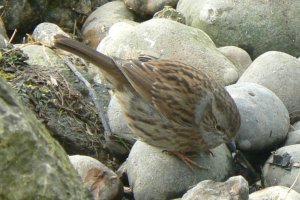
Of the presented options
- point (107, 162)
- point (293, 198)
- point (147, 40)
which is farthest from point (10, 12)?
point (293, 198)

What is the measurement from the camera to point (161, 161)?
5.84m

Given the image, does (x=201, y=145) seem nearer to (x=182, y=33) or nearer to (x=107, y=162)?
(x=107, y=162)

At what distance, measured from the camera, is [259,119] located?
6.25m

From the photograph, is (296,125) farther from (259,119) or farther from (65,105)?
(65,105)

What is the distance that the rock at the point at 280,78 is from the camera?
271 inches

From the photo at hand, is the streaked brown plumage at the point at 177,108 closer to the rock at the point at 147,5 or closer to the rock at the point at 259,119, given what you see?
the rock at the point at 259,119

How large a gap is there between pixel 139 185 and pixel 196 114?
656 mm

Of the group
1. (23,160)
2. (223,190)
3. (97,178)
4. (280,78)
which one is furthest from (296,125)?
(23,160)

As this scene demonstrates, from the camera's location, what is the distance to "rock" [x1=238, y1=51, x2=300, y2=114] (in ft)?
22.6

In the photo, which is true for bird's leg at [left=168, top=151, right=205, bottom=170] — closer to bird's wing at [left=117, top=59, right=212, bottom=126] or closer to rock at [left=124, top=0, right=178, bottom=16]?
bird's wing at [left=117, top=59, right=212, bottom=126]

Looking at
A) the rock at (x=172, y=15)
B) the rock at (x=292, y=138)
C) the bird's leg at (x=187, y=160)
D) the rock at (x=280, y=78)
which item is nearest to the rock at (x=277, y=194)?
the bird's leg at (x=187, y=160)

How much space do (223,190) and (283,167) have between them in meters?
1.22

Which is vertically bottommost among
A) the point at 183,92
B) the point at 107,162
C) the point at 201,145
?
the point at 107,162

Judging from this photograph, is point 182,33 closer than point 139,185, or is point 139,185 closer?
point 139,185
